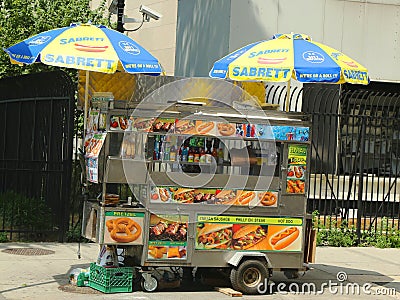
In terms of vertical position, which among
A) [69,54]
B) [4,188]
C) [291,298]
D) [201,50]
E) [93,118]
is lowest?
[291,298]

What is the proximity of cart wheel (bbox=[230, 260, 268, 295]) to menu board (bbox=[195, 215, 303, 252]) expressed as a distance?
20 centimetres

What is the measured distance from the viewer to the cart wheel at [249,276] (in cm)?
966

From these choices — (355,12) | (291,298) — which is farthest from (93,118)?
(355,12)

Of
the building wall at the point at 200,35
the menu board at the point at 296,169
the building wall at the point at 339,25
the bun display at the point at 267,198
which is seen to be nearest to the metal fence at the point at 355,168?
the building wall at the point at 339,25

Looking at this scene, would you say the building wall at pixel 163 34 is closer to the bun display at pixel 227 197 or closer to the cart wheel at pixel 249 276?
the bun display at pixel 227 197

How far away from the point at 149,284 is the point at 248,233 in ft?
4.54

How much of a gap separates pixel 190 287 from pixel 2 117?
594 centimetres

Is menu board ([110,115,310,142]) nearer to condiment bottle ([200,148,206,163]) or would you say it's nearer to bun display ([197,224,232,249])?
condiment bottle ([200,148,206,163])

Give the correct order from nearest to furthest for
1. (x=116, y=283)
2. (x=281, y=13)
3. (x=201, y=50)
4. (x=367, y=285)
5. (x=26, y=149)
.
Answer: (x=116, y=283), (x=367, y=285), (x=26, y=149), (x=281, y=13), (x=201, y=50)

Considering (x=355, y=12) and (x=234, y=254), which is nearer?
(x=234, y=254)

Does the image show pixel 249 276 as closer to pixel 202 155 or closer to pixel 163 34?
pixel 202 155

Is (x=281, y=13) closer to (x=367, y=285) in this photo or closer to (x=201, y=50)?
(x=201, y=50)

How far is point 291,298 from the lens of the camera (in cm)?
980

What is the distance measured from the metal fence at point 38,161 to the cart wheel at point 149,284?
3905 mm
